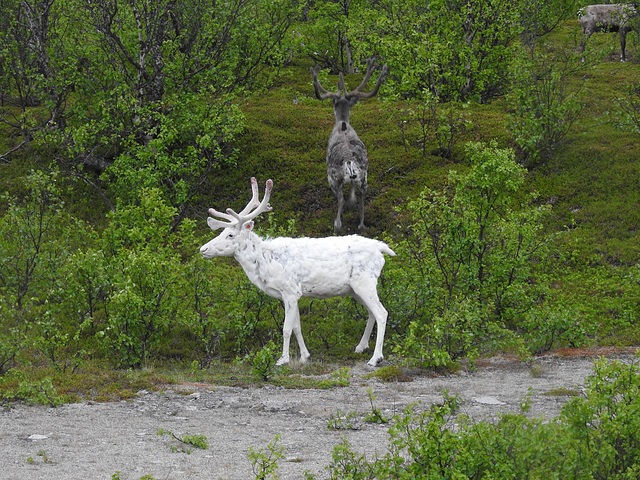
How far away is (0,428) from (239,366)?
15.5 ft

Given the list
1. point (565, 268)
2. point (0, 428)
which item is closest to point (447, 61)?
point (565, 268)

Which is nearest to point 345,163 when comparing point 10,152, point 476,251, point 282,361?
point 476,251

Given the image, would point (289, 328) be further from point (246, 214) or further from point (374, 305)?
point (246, 214)

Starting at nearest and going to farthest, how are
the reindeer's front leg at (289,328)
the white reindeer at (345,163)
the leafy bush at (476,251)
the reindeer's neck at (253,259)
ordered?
the reindeer's front leg at (289,328) < the reindeer's neck at (253,259) < the leafy bush at (476,251) < the white reindeer at (345,163)

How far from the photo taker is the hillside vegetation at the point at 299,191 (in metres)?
13.5

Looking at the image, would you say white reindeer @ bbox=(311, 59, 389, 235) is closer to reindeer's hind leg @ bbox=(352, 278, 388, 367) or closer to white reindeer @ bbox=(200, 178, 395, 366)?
white reindeer @ bbox=(200, 178, 395, 366)

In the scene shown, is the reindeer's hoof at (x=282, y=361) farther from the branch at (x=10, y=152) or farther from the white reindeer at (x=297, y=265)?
the branch at (x=10, y=152)

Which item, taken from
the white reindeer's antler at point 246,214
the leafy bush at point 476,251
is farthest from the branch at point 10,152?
the leafy bush at point 476,251

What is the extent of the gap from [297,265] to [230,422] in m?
4.07

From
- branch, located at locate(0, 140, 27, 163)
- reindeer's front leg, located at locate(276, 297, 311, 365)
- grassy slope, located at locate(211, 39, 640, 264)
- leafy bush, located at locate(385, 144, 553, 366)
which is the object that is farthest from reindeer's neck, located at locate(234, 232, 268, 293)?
branch, located at locate(0, 140, 27, 163)

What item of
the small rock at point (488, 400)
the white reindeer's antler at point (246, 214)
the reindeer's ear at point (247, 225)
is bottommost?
the small rock at point (488, 400)

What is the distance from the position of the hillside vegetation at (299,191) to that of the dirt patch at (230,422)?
2.82 ft

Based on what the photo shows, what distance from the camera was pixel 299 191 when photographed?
72.6 ft

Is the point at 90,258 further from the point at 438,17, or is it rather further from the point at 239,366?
the point at 438,17
